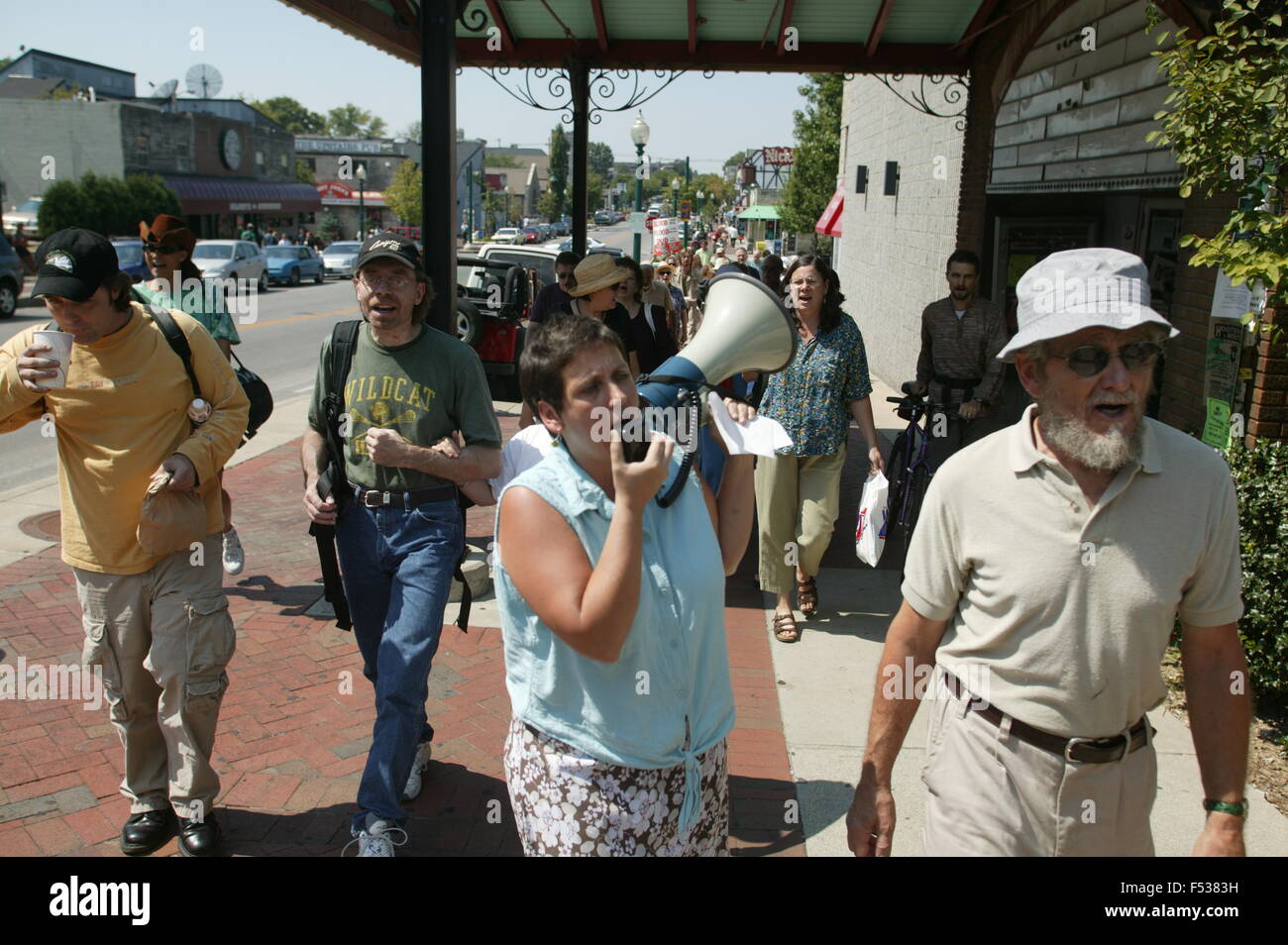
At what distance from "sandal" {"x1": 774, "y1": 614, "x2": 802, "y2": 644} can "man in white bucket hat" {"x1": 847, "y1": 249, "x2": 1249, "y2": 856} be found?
314cm

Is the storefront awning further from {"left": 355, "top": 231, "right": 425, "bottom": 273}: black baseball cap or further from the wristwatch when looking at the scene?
the wristwatch

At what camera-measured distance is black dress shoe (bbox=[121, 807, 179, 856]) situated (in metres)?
3.39

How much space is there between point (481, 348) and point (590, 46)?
9.97 feet

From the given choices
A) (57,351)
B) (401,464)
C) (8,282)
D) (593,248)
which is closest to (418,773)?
(401,464)

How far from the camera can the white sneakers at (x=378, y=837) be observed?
3090mm

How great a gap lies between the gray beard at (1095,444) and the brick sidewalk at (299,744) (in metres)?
2.02

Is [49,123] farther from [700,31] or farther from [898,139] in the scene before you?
[700,31]

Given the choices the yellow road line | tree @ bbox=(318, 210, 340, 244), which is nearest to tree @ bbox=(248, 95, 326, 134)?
tree @ bbox=(318, 210, 340, 244)

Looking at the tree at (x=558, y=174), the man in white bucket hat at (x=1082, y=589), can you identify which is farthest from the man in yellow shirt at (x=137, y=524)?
the tree at (x=558, y=174)

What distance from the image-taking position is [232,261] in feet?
100

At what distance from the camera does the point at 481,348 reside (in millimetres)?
9984

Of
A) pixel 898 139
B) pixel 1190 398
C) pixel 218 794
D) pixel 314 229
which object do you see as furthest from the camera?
pixel 314 229

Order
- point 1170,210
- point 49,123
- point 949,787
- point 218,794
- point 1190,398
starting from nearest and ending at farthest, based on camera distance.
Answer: point 949,787 < point 218,794 < point 1190,398 < point 1170,210 < point 49,123

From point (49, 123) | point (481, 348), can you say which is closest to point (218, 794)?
point (481, 348)
